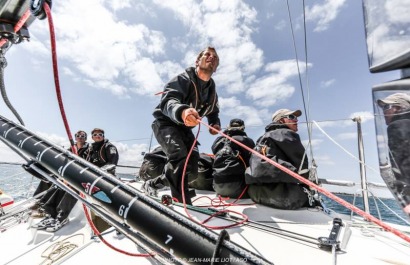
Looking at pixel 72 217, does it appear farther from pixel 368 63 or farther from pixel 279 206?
pixel 368 63

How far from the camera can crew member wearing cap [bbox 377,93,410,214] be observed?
0.51 m

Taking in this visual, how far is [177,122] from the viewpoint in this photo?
2.08 m

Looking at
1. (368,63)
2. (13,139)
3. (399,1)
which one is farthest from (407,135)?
(13,139)

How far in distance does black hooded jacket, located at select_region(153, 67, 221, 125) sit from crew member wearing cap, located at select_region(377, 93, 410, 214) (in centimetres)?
145

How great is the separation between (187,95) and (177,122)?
0.41 meters

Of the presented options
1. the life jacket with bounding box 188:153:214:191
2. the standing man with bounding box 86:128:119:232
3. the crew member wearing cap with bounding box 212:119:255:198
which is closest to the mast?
the crew member wearing cap with bounding box 212:119:255:198

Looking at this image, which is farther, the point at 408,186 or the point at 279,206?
the point at 279,206

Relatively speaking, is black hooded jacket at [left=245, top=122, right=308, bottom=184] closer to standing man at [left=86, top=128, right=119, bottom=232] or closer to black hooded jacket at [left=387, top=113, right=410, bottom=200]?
black hooded jacket at [left=387, top=113, right=410, bottom=200]

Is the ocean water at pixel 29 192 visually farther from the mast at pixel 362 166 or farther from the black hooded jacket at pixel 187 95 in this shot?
the black hooded jacket at pixel 187 95

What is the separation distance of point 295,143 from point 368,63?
64.9 inches

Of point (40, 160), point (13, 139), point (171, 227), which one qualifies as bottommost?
point (171, 227)

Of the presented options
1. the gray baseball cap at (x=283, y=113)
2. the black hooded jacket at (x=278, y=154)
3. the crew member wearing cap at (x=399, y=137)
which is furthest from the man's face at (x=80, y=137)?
the crew member wearing cap at (x=399, y=137)

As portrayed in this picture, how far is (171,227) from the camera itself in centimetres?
55

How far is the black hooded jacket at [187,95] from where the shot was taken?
2104 millimetres
